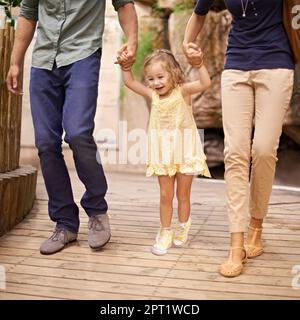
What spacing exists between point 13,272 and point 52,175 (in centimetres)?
55

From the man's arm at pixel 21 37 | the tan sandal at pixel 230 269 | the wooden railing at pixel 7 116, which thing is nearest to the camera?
the tan sandal at pixel 230 269

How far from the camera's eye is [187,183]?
10.0 ft

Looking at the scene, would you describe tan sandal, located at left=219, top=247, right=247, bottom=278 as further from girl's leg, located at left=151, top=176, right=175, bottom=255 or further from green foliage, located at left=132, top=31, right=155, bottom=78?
green foliage, located at left=132, top=31, right=155, bottom=78

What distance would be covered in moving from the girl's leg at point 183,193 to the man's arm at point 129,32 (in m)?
0.63

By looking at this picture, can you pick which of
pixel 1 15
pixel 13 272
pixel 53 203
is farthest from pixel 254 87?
pixel 1 15

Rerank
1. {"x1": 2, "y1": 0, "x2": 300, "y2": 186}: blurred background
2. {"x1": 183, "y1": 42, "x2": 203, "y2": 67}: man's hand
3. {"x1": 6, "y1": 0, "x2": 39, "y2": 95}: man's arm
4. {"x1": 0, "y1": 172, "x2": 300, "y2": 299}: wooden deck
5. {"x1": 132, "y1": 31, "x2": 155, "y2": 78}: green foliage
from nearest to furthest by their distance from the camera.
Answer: {"x1": 0, "y1": 172, "x2": 300, "y2": 299}: wooden deck → {"x1": 183, "y1": 42, "x2": 203, "y2": 67}: man's hand → {"x1": 6, "y1": 0, "x2": 39, "y2": 95}: man's arm → {"x1": 2, "y1": 0, "x2": 300, "y2": 186}: blurred background → {"x1": 132, "y1": 31, "x2": 155, "y2": 78}: green foliage

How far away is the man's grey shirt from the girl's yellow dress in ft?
1.47

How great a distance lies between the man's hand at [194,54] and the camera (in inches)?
111

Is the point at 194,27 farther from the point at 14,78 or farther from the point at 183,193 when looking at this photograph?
the point at 14,78

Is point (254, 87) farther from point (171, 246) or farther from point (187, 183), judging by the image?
point (171, 246)

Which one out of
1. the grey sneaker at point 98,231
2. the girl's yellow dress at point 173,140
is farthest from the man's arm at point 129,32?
the grey sneaker at point 98,231

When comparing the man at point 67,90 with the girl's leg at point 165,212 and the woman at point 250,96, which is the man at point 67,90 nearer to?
the girl's leg at point 165,212

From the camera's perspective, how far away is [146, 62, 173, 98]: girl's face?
2.98 meters

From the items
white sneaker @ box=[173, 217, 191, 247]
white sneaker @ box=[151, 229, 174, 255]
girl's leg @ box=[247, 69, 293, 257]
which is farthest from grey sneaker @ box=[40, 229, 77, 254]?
girl's leg @ box=[247, 69, 293, 257]
